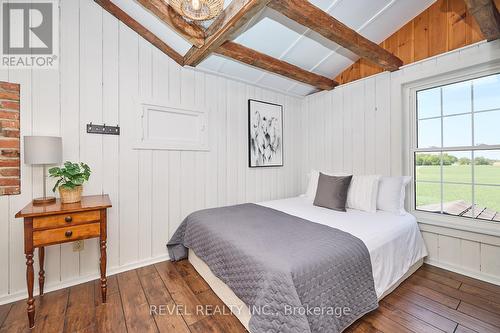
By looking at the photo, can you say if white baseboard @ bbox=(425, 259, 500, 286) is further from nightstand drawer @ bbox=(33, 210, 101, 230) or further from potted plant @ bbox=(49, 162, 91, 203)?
potted plant @ bbox=(49, 162, 91, 203)

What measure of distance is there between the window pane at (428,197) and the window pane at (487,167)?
0.33 metres

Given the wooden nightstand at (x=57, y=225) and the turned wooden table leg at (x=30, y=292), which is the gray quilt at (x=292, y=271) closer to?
the wooden nightstand at (x=57, y=225)

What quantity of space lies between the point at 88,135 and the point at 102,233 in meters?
1.00

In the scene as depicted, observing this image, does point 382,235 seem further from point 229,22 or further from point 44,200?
point 44,200

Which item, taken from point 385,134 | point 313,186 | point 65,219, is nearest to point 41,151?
point 65,219

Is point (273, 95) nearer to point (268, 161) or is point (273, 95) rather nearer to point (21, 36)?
point (268, 161)

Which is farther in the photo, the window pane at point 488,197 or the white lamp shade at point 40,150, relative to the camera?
the window pane at point 488,197

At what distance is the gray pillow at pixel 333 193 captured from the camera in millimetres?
2445

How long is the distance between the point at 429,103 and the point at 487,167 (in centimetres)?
86

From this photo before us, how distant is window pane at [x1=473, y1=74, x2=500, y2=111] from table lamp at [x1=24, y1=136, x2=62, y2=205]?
3.89 m

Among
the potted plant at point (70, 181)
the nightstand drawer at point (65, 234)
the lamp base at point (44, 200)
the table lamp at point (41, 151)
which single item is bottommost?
the nightstand drawer at point (65, 234)

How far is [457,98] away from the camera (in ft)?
7.44

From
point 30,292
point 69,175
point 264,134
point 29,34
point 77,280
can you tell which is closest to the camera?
point 30,292

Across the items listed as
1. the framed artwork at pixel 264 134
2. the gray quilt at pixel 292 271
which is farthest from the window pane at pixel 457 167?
the framed artwork at pixel 264 134
